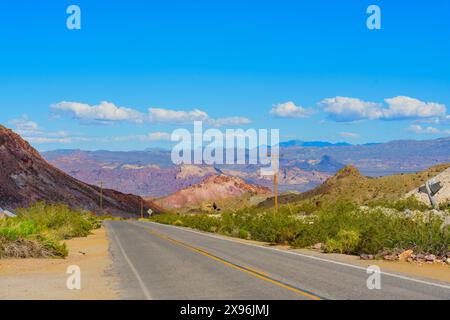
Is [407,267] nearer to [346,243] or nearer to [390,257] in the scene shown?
[390,257]

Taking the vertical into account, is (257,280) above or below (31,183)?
below

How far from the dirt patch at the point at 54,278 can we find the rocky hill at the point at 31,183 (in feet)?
301

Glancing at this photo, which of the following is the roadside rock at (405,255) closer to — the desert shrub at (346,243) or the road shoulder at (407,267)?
the road shoulder at (407,267)

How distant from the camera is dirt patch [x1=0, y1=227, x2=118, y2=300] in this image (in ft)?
41.2

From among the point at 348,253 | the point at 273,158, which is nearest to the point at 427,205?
the point at 273,158

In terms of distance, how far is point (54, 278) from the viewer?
15648 mm

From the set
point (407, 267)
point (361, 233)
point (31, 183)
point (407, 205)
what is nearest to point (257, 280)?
point (407, 267)

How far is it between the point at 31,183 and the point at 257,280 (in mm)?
119122

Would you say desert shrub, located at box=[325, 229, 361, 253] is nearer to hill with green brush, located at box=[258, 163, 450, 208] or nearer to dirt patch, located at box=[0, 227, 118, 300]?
dirt patch, located at box=[0, 227, 118, 300]

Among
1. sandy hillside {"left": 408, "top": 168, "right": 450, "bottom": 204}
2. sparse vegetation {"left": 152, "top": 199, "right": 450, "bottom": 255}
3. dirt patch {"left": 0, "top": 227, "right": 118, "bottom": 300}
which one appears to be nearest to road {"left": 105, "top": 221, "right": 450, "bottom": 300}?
dirt patch {"left": 0, "top": 227, "right": 118, "bottom": 300}

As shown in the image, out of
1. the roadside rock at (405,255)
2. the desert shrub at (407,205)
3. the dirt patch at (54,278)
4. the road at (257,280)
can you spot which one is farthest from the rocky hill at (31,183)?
the roadside rock at (405,255)
